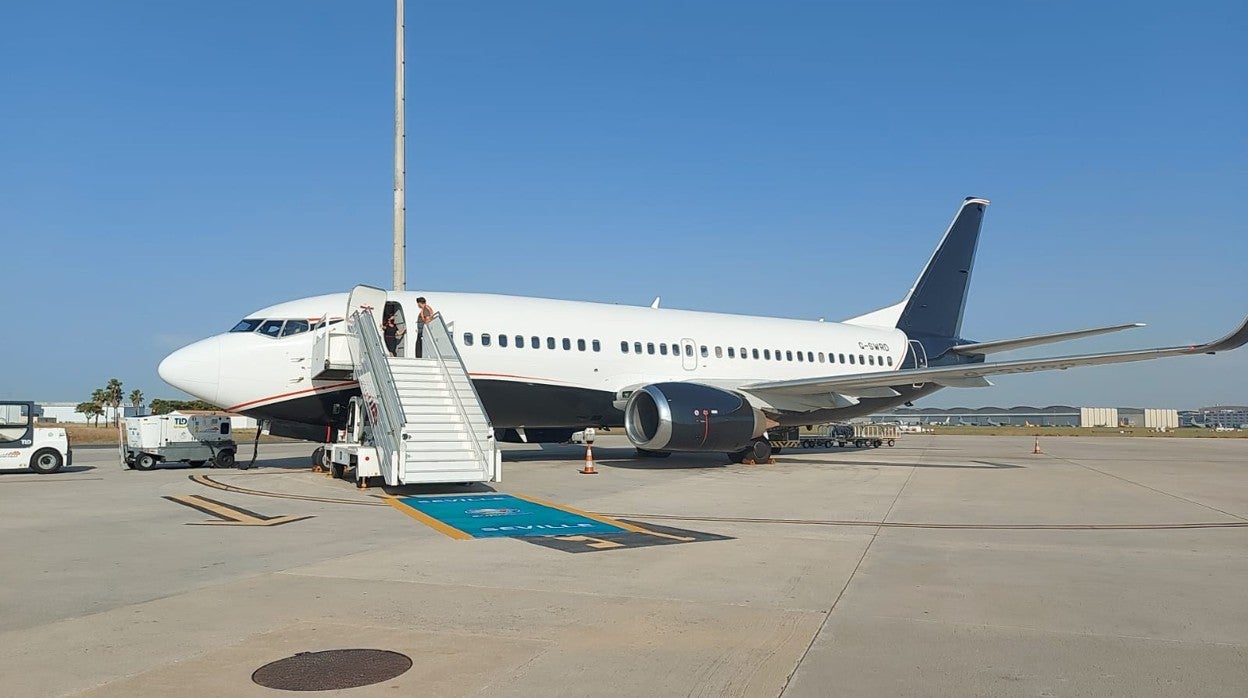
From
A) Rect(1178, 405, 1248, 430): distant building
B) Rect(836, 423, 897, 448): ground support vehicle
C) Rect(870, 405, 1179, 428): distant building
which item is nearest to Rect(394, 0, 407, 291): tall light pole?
Rect(836, 423, 897, 448): ground support vehicle

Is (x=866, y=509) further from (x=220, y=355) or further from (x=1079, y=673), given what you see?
(x=220, y=355)

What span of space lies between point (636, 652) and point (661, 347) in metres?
16.8

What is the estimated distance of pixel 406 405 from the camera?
47.8 ft

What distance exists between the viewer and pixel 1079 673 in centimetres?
475

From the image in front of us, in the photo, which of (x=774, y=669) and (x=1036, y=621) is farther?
(x=1036, y=621)

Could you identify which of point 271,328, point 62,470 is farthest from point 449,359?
point 62,470

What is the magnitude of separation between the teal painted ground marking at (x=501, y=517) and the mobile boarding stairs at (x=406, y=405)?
21.6 inches

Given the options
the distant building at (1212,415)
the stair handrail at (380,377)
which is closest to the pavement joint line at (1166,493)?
the stair handrail at (380,377)

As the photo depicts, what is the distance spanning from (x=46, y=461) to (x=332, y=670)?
1803 cm

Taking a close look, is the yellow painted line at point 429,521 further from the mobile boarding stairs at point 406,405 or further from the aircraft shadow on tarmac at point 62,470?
the aircraft shadow on tarmac at point 62,470

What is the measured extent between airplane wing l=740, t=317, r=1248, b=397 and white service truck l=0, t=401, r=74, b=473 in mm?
15449

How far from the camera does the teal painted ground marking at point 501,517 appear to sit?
9.96 meters

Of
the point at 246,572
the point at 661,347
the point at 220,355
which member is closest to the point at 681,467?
the point at 661,347

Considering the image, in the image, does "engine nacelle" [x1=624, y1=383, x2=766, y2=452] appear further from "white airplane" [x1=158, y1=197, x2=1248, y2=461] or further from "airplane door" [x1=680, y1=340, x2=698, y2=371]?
"airplane door" [x1=680, y1=340, x2=698, y2=371]
